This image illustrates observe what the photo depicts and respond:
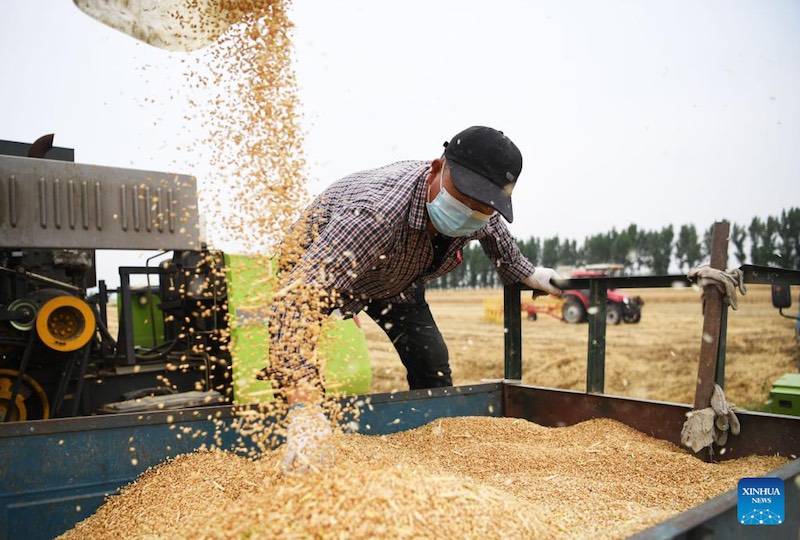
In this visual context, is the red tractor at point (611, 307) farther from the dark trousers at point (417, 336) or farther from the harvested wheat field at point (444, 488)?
the harvested wheat field at point (444, 488)

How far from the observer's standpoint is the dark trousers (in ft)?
10.0

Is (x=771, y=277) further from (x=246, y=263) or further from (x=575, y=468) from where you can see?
(x=246, y=263)

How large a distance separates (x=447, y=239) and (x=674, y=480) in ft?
3.82

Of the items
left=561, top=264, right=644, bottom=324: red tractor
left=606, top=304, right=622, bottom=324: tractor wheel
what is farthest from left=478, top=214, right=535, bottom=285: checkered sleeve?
left=606, top=304, right=622, bottom=324: tractor wheel

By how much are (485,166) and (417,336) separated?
116cm

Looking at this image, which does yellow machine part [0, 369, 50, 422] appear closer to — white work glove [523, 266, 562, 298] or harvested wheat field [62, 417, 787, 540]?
harvested wheat field [62, 417, 787, 540]

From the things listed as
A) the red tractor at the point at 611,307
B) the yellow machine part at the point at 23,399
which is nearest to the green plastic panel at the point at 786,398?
the yellow machine part at the point at 23,399

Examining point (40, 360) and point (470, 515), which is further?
point (40, 360)

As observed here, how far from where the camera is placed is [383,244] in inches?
87.6

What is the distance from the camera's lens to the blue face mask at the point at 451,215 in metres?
2.19

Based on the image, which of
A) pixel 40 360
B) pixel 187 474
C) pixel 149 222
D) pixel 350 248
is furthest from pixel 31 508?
pixel 40 360

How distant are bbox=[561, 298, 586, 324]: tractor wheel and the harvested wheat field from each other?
1237 centimetres

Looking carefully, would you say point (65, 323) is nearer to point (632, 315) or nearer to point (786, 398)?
point (786, 398)

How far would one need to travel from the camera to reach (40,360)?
290 cm
